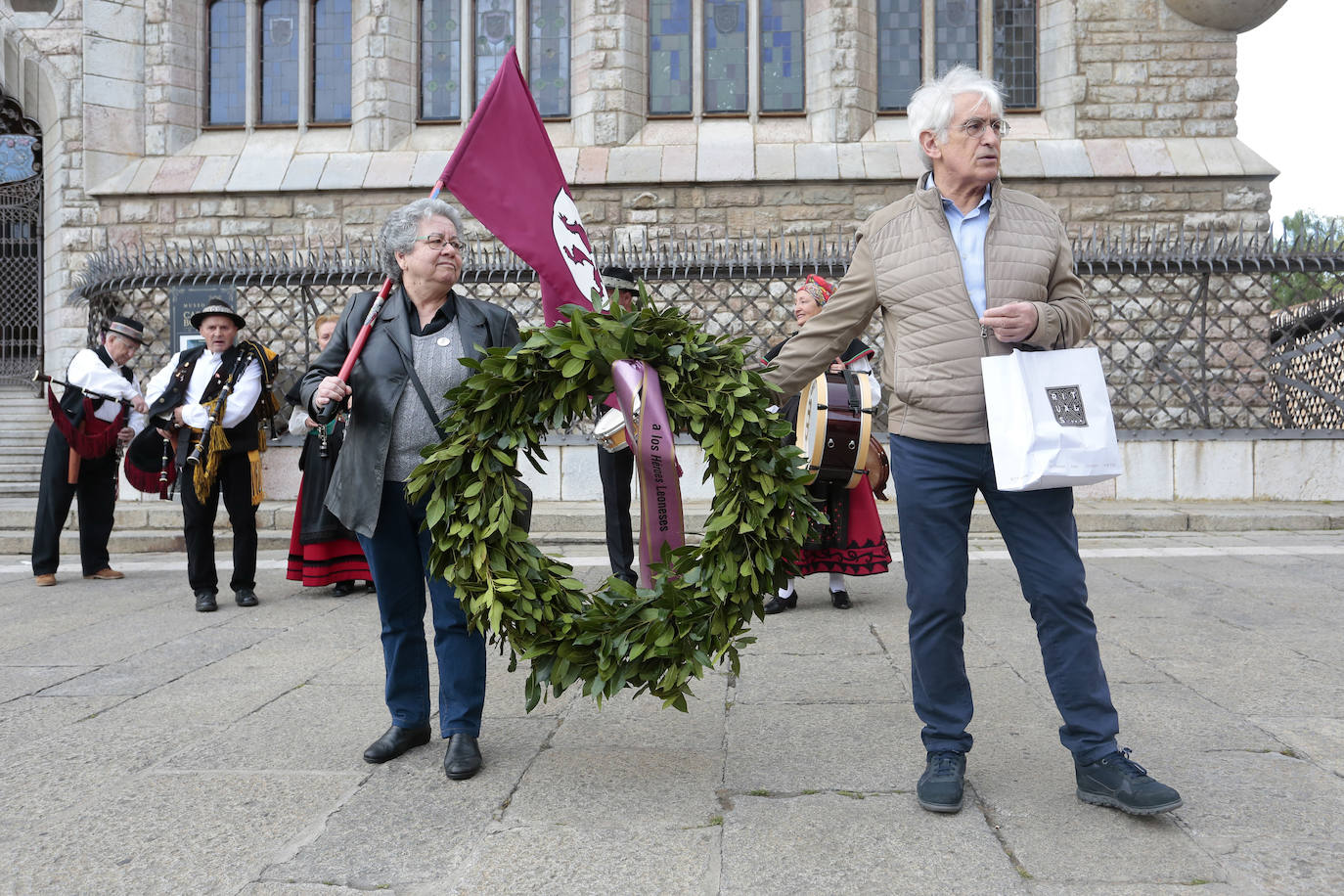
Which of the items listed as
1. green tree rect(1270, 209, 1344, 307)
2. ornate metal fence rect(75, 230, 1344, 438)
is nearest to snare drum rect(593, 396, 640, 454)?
ornate metal fence rect(75, 230, 1344, 438)

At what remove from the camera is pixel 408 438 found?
3.44m

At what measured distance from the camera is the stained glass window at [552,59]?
15281mm

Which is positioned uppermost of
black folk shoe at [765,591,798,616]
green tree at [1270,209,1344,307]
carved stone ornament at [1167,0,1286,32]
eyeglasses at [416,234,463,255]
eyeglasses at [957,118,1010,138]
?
carved stone ornament at [1167,0,1286,32]

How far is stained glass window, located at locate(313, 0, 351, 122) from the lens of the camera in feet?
51.8

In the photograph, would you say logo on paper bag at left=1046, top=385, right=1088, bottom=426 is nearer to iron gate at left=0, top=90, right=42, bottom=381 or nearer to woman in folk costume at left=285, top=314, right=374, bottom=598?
woman in folk costume at left=285, top=314, right=374, bottom=598

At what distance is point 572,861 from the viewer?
2479 millimetres

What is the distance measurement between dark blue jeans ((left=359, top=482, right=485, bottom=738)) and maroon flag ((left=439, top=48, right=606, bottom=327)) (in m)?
0.89

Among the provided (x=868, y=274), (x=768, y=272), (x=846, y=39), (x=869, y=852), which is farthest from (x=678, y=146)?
(x=869, y=852)

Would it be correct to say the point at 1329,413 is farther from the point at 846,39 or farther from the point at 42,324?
the point at 42,324

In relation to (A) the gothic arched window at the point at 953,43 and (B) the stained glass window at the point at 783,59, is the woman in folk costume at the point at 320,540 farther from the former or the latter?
(A) the gothic arched window at the point at 953,43

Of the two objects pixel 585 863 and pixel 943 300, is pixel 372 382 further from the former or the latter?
pixel 943 300

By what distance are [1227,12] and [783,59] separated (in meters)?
6.03

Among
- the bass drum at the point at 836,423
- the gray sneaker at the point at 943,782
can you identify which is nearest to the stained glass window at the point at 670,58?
the bass drum at the point at 836,423

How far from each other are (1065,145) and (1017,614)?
34.9 ft
